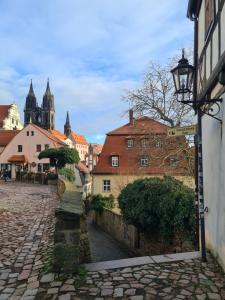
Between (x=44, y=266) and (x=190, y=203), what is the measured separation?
6.49 meters

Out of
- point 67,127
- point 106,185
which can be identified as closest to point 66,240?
point 106,185

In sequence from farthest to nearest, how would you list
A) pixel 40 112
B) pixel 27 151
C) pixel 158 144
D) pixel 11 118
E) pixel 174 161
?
pixel 40 112 < pixel 11 118 < pixel 27 151 < pixel 158 144 < pixel 174 161

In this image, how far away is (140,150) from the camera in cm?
2431

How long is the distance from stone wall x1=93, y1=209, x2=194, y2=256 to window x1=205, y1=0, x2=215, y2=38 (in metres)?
6.28

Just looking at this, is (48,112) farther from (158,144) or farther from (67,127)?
(158,144)

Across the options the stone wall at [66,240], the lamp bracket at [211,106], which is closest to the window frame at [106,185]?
the lamp bracket at [211,106]

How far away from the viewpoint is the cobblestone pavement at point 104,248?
15899 mm

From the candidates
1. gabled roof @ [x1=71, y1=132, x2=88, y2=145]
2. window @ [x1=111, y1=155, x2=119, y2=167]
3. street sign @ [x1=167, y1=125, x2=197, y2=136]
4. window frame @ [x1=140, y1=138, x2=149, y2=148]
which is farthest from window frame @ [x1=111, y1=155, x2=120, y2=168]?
gabled roof @ [x1=71, y1=132, x2=88, y2=145]

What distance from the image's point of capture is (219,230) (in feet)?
22.0

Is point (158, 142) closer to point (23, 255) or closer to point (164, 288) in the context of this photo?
point (23, 255)

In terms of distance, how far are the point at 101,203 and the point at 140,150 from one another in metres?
8.78

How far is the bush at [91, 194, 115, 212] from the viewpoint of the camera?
3067cm

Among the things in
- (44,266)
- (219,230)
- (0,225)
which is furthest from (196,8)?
(0,225)

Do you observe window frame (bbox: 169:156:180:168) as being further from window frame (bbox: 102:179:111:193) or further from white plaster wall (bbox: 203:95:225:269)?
window frame (bbox: 102:179:111:193)
